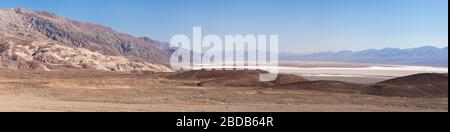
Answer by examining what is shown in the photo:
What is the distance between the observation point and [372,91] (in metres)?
33.2

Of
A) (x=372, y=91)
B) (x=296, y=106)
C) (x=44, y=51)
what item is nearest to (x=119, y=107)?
(x=296, y=106)

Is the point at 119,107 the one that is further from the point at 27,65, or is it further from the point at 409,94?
the point at 27,65

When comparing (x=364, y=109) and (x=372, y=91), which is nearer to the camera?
(x=364, y=109)

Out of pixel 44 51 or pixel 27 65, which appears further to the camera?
pixel 44 51
